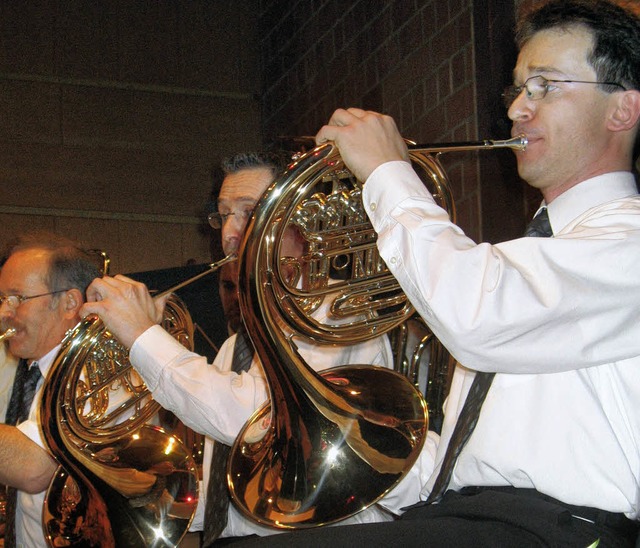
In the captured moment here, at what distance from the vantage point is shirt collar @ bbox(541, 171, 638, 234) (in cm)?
172

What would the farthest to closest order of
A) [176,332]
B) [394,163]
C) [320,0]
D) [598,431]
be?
[320,0] < [176,332] < [394,163] < [598,431]

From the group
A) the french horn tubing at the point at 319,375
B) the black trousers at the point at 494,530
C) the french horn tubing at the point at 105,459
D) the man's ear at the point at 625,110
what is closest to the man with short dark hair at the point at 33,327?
the french horn tubing at the point at 105,459

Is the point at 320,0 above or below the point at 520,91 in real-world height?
above

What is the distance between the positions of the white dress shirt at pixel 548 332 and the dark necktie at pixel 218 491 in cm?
89

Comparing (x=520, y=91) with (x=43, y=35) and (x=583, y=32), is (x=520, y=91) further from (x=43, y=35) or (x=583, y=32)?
(x=43, y=35)

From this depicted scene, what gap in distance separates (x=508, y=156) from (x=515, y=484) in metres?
2.02

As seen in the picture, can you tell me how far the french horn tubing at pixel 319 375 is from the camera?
1718 millimetres

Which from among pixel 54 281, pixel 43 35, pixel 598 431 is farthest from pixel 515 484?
pixel 43 35

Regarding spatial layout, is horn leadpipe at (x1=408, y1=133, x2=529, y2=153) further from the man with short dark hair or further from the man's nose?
the man with short dark hair

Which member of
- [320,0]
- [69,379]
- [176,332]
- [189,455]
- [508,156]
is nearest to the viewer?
[69,379]

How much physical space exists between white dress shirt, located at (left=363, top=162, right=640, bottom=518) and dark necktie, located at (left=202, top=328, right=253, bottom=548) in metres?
0.89

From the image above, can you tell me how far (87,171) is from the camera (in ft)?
16.1

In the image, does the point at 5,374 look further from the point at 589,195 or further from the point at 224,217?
the point at 589,195

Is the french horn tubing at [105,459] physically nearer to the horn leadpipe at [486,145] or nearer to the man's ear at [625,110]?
the horn leadpipe at [486,145]
